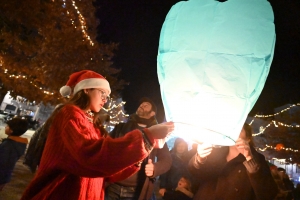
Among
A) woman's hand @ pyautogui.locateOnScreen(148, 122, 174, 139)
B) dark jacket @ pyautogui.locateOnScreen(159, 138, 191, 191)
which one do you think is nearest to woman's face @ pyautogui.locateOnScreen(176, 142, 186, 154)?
dark jacket @ pyautogui.locateOnScreen(159, 138, 191, 191)

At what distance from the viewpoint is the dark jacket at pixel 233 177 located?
1977mm

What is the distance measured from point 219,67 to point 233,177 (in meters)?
1.34

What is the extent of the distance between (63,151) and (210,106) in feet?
3.02

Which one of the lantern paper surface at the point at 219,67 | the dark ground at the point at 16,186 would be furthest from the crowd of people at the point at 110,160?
the dark ground at the point at 16,186

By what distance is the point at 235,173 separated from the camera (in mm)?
2230

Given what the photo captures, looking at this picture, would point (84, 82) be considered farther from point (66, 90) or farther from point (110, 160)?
point (110, 160)

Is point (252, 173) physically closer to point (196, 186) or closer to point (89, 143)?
point (196, 186)

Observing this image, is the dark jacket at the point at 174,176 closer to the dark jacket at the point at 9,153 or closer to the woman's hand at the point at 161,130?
the dark jacket at the point at 9,153

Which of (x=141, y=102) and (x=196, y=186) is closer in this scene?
(x=196, y=186)

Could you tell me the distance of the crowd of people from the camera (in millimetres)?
1231

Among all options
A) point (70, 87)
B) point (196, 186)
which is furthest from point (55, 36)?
point (196, 186)

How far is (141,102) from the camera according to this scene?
3.56m

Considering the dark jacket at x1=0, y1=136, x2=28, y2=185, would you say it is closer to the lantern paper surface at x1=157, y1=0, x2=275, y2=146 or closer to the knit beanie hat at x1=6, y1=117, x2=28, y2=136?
the knit beanie hat at x1=6, y1=117, x2=28, y2=136

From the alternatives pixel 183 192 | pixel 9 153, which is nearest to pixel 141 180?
pixel 183 192
